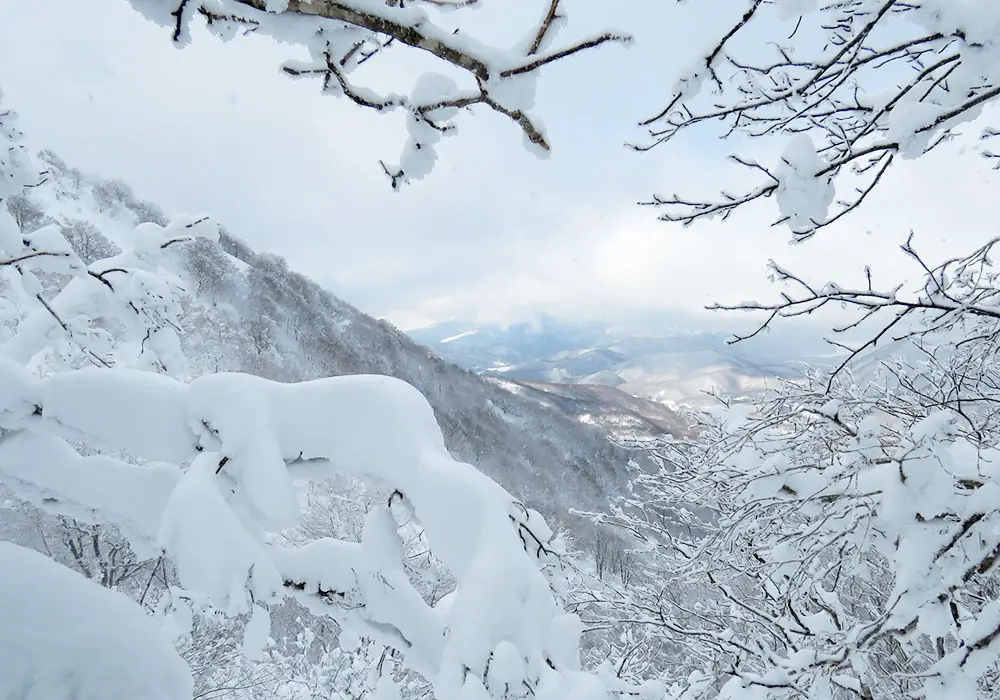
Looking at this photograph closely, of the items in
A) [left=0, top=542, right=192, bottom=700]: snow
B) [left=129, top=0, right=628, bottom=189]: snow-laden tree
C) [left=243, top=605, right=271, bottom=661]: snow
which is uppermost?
[left=129, top=0, right=628, bottom=189]: snow-laden tree

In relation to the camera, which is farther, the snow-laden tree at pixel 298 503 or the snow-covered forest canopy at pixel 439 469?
the snow-laden tree at pixel 298 503

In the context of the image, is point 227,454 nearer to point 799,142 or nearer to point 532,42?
point 532,42

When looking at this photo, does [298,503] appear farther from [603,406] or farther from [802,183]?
[603,406]

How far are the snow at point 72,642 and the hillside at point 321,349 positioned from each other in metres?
27.3

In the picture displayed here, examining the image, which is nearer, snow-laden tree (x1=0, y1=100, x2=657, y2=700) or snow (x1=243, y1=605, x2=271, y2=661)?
snow-laden tree (x1=0, y1=100, x2=657, y2=700)

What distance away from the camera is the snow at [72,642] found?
3.09 ft

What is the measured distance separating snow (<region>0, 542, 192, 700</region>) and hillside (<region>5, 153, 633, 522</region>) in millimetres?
27334

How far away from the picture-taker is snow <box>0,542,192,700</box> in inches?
37.1

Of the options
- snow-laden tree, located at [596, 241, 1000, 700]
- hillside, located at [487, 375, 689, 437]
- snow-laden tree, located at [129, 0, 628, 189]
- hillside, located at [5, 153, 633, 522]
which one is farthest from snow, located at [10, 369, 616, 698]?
hillside, located at [487, 375, 689, 437]

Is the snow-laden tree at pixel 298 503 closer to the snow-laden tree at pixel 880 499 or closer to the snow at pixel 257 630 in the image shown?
the snow at pixel 257 630

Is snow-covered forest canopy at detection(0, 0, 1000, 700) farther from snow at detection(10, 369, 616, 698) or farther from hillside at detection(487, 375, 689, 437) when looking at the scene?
hillside at detection(487, 375, 689, 437)

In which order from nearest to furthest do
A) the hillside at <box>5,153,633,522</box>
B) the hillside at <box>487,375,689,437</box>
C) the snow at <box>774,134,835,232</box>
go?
the snow at <box>774,134,835,232</box>, the hillside at <box>5,153,633,522</box>, the hillside at <box>487,375,689,437</box>

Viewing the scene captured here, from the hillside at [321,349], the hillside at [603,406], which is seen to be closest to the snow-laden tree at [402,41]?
the hillside at [321,349]

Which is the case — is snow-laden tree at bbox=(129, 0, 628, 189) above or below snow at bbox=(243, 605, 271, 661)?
above
